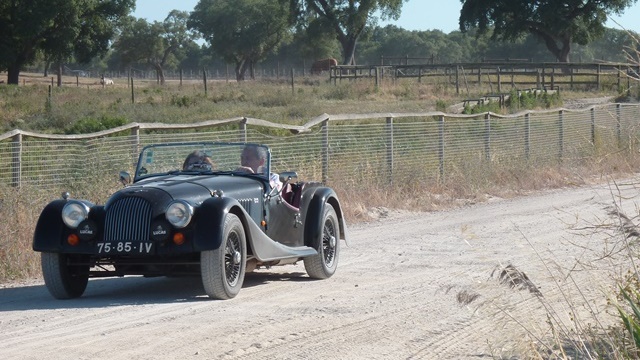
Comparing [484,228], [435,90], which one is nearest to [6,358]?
[484,228]

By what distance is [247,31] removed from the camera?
10769 centimetres

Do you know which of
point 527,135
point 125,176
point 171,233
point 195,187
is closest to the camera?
point 171,233

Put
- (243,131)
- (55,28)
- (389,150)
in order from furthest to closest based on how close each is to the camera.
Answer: (55,28) < (389,150) < (243,131)

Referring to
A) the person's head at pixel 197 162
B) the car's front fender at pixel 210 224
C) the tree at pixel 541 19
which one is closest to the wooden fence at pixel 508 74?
the tree at pixel 541 19

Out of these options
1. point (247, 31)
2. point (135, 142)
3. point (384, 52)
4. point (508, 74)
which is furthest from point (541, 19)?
point (384, 52)

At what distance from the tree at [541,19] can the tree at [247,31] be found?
34.2m

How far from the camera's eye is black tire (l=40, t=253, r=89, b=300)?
9.40 metres

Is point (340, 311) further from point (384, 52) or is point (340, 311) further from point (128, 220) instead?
point (384, 52)

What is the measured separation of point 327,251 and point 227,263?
190cm

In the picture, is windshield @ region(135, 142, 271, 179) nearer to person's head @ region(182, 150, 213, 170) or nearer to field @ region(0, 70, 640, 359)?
person's head @ region(182, 150, 213, 170)

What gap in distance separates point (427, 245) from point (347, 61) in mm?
75781

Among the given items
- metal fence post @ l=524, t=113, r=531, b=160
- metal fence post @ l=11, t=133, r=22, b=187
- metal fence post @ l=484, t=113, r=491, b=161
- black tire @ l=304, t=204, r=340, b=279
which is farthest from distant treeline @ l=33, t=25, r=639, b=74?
black tire @ l=304, t=204, r=340, b=279

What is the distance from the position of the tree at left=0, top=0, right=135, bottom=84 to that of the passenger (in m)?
51.0

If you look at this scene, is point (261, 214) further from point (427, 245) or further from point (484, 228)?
point (484, 228)
